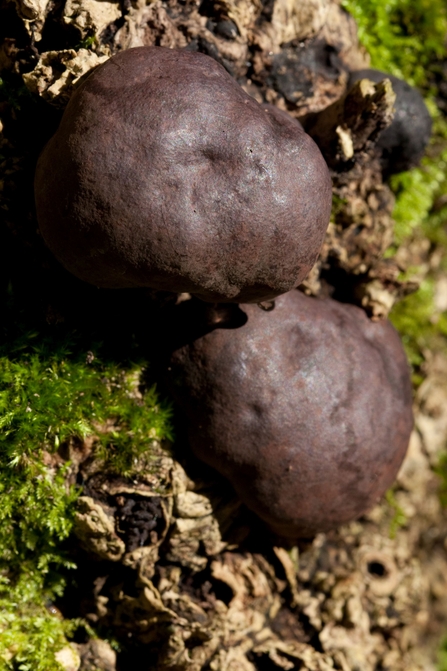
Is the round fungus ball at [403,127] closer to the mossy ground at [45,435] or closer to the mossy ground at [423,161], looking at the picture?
the mossy ground at [423,161]

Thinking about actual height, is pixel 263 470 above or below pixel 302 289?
below

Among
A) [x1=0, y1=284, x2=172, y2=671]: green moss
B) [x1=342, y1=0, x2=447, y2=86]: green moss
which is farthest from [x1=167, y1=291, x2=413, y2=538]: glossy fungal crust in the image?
[x1=342, y1=0, x2=447, y2=86]: green moss

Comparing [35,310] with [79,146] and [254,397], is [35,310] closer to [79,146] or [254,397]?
[79,146]

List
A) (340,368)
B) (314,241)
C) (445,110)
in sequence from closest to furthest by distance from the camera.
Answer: (314,241)
(340,368)
(445,110)

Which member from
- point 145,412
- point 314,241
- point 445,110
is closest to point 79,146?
point 314,241

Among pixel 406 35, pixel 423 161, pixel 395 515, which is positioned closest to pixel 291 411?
pixel 395 515

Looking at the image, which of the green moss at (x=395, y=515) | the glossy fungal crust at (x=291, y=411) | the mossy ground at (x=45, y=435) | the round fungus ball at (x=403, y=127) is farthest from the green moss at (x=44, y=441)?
the green moss at (x=395, y=515)

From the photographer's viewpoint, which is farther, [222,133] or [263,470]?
[263,470]
